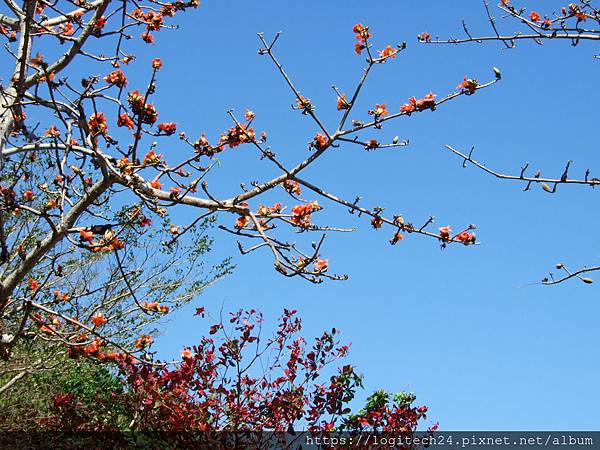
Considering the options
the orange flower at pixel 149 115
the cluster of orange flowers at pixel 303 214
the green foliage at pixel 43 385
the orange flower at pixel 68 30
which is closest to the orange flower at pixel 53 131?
the orange flower at pixel 68 30

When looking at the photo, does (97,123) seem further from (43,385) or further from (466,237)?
(43,385)

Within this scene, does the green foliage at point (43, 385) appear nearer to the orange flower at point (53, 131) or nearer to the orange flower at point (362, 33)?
the orange flower at point (53, 131)

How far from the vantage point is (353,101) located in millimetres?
3633

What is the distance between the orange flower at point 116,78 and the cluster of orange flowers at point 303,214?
1.22m

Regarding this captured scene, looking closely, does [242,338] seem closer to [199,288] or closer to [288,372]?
[288,372]

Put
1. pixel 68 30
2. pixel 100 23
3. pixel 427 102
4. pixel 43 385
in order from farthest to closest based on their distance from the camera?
pixel 43 385 → pixel 68 30 → pixel 100 23 → pixel 427 102

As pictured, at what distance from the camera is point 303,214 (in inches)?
157

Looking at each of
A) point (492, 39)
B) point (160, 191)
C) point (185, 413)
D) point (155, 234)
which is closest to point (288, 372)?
point (185, 413)

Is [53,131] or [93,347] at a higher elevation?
[53,131]

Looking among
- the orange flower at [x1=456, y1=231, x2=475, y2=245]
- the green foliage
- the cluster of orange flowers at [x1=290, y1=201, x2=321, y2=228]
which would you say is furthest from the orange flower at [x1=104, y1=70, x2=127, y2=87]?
the green foliage

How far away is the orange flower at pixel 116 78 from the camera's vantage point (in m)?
3.81

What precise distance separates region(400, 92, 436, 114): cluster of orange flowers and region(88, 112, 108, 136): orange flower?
5.66ft

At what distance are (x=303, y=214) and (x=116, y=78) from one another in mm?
1320

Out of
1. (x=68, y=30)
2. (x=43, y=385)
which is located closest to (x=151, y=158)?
(x=68, y=30)
